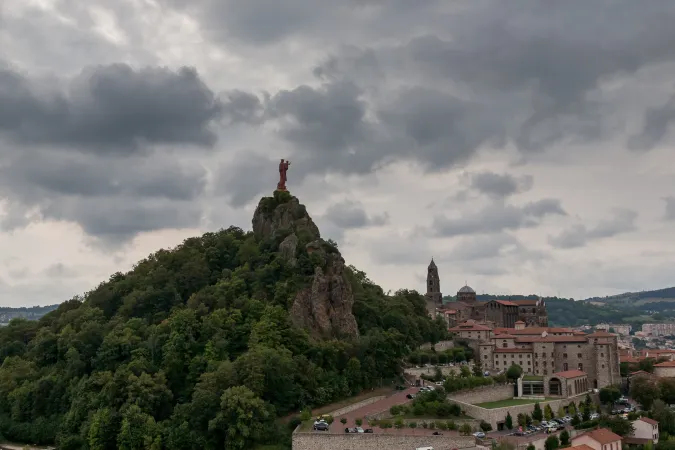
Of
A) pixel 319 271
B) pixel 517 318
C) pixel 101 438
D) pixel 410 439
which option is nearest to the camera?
pixel 410 439

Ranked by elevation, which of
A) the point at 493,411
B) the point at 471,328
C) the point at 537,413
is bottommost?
the point at 537,413

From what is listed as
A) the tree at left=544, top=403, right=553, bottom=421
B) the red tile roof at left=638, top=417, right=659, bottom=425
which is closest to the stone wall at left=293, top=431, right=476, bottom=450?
the tree at left=544, top=403, right=553, bottom=421

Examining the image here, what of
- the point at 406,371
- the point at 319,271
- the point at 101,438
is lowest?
the point at 101,438

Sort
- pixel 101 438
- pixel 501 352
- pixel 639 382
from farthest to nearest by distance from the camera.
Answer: pixel 501 352 → pixel 639 382 → pixel 101 438

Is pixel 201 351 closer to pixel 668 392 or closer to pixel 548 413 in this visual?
pixel 548 413

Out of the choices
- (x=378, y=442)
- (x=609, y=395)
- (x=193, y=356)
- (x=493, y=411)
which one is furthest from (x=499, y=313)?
(x=378, y=442)

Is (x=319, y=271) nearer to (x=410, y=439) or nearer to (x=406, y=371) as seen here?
(x=406, y=371)

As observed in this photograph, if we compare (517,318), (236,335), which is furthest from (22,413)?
(517,318)

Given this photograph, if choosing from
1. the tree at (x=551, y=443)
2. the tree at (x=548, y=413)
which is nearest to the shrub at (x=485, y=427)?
the tree at (x=551, y=443)
